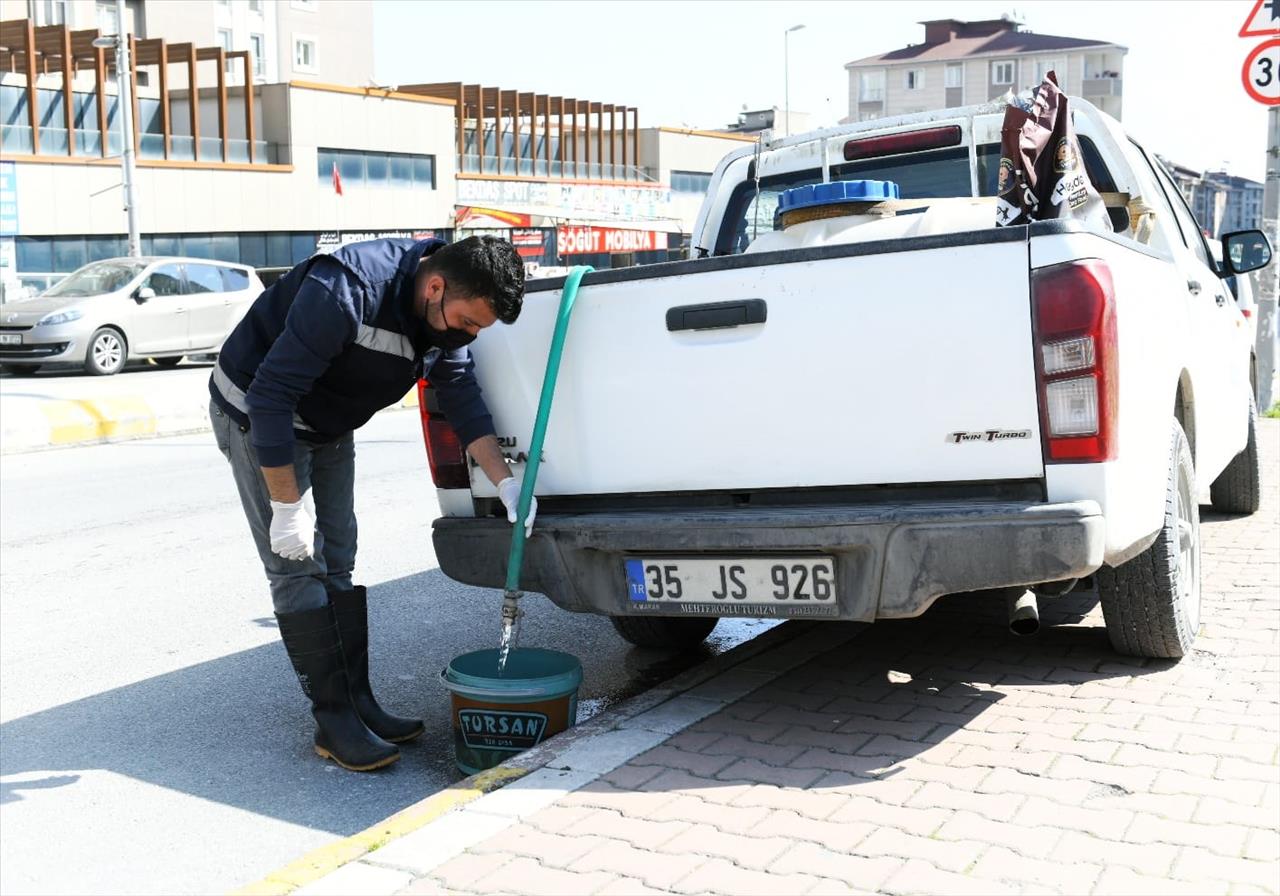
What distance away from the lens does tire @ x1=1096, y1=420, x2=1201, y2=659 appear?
4504mm

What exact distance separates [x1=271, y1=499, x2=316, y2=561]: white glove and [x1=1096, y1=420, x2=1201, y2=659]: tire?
8.05 feet

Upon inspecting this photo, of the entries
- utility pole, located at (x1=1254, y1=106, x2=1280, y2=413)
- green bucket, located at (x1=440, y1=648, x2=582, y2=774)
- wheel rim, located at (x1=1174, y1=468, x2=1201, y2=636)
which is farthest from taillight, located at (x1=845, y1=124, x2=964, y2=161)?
utility pole, located at (x1=1254, y1=106, x2=1280, y2=413)

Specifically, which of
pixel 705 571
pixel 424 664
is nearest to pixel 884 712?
pixel 705 571

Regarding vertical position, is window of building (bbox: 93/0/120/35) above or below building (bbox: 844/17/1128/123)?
below

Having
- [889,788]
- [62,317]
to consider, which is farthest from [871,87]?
[889,788]

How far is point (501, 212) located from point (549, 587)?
144 feet

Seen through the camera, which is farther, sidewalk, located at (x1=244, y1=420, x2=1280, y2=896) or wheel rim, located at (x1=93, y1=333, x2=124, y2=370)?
wheel rim, located at (x1=93, y1=333, x2=124, y2=370)

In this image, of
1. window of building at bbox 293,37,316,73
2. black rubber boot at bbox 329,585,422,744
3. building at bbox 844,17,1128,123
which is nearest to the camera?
black rubber boot at bbox 329,585,422,744

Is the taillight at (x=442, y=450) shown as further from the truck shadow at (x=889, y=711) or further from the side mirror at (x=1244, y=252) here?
the side mirror at (x=1244, y=252)

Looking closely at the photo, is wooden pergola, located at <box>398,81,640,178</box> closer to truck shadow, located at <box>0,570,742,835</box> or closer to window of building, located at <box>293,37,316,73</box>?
Result: window of building, located at <box>293,37,316,73</box>

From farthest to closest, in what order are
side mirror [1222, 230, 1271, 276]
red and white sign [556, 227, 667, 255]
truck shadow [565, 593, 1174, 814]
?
1. red and white sign [556, 227, 667, 255]
2. side mirror [1222, 230, 1271, 276]
3. truck shadow [565, 593, 1174, 814]

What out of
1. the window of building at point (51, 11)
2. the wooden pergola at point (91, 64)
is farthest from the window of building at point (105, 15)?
the wooden pergola at point (91, 64)

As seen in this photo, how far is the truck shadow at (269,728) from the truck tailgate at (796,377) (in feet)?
3.62

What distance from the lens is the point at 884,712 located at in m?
4.47
